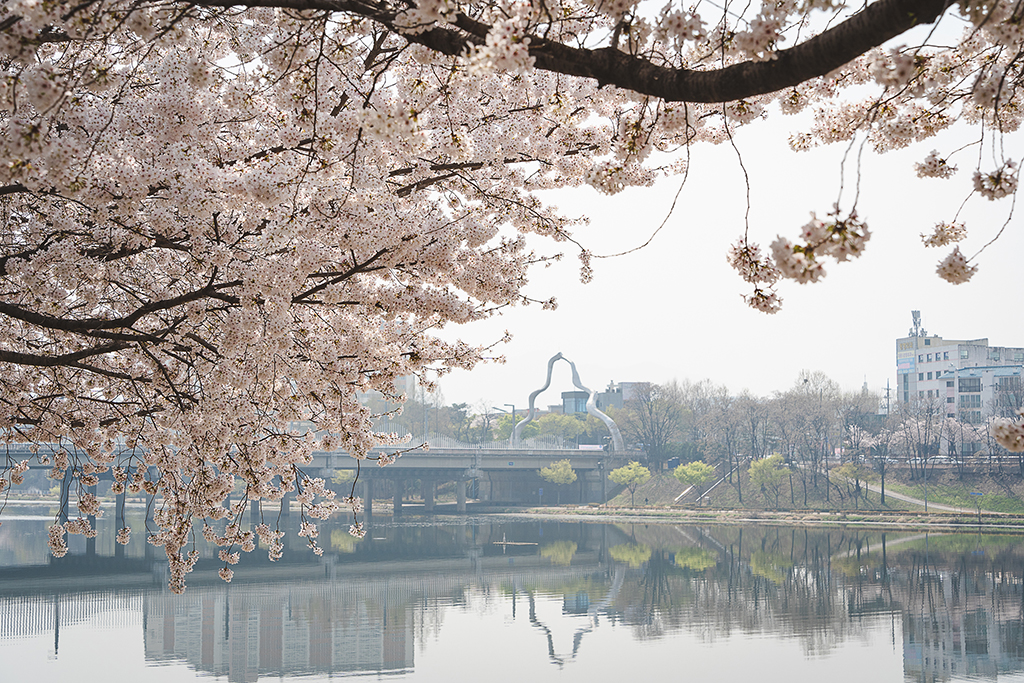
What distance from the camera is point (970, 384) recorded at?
92.1 metres

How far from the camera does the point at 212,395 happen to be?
A: 7.86m

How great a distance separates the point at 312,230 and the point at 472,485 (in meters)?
77.4

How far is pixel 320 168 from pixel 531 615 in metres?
21.3

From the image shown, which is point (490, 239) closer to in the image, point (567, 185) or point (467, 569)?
point (567, 185)

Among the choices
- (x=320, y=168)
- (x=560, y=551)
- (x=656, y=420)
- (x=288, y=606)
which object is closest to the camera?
(x=320, y=168)

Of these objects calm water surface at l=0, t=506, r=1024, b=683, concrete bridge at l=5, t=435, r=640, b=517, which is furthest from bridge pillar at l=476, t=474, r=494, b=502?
calm water surface at l=0, t=506, r=1024, b=683

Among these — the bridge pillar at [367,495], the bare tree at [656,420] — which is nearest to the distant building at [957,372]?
the bare tree at [656,420]

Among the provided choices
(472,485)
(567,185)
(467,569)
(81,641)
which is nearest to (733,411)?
(472,485)

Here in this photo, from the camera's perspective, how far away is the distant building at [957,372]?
86.2m

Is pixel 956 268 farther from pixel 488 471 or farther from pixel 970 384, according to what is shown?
pixel 970 384

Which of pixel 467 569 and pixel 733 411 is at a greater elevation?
pixel 733 411

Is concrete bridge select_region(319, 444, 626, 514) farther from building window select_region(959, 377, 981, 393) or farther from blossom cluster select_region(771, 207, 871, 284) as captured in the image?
blossom cluster select_region(771, 207, 871, 284)

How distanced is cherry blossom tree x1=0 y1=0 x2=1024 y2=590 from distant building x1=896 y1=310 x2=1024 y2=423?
77648mm

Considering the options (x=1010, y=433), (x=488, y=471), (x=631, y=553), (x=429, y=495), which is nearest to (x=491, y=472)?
(x=488, y=471)
